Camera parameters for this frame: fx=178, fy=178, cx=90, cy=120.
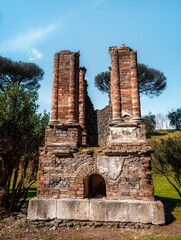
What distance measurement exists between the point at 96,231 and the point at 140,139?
2.64m

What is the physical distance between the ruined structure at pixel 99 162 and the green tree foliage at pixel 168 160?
339cm

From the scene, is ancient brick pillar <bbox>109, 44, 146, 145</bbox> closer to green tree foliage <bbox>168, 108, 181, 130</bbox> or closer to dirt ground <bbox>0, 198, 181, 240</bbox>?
dirt ground <bbox>0, 198, 181, 240</bbox>

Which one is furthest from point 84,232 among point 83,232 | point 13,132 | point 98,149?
point 13,132

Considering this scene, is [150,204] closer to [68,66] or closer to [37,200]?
[37,200]

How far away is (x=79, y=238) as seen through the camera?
3.91 metres

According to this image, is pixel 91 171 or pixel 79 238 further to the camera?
pixel 91 171

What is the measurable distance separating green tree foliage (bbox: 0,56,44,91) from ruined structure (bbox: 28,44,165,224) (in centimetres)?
1131

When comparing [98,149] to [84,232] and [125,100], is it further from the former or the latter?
[84,232]

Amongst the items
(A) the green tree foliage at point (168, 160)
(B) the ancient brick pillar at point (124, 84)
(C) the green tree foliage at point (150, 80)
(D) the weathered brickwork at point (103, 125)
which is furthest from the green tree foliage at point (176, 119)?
(B) the ancient brick pillar at point (124, 84)

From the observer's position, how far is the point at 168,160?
7785 millimetres

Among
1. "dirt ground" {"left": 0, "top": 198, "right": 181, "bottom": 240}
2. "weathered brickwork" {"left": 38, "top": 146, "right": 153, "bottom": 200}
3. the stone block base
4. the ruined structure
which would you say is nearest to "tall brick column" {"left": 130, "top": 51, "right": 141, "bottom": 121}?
the ruined structure

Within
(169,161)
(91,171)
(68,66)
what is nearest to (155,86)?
(169,161)

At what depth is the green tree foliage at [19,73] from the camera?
54.6ft

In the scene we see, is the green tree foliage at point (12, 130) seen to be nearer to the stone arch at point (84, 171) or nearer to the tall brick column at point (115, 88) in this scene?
the stone arch at point (84, 171)
